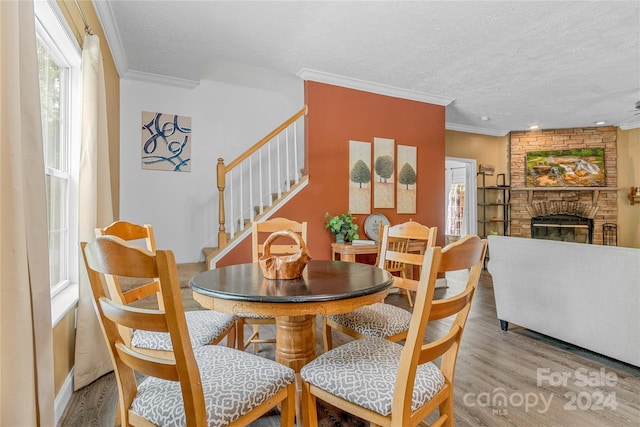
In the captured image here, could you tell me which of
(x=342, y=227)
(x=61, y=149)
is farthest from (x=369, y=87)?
(x=61, y=149)

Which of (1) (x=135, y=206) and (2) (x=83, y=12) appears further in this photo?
(1) (x=135, y=206)

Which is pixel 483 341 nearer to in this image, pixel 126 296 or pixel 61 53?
pixel 126 296

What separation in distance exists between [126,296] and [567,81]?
528cm

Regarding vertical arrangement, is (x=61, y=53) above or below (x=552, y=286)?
above

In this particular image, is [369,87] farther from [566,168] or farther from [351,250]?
[566,168]

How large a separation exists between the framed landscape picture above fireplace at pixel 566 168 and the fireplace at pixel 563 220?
1.39ft

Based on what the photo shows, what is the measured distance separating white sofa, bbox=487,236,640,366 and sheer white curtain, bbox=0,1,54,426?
3166 mm

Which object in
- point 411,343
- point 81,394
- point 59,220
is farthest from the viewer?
point 59,220

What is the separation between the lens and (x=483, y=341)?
2852 millimetres

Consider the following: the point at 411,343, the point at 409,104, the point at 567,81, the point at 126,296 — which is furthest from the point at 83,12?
the point at 567,81

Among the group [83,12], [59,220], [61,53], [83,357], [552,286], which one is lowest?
[83,357]

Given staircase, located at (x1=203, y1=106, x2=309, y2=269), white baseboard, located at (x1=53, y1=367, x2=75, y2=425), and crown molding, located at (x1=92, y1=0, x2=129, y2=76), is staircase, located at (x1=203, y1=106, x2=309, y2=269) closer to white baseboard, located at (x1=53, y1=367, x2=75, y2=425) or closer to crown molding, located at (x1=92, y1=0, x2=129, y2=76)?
crown molding, located at (x1=92, y1=0, x2=129, y2=76)

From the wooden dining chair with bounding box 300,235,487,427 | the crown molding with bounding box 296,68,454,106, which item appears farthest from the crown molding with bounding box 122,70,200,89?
the wooden dining chair with bounding box 300,235,487,427

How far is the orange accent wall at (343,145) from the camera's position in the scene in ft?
13.4
